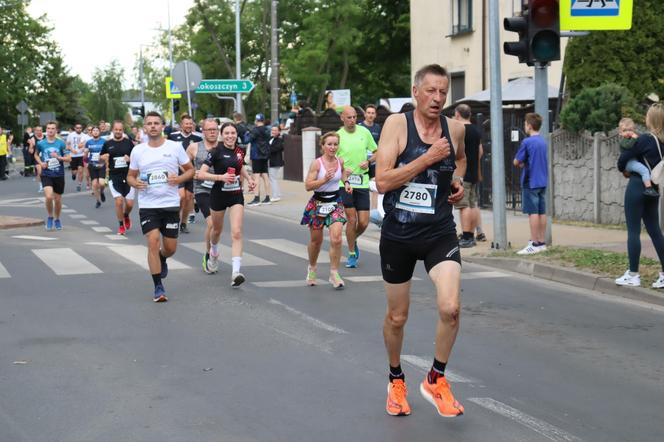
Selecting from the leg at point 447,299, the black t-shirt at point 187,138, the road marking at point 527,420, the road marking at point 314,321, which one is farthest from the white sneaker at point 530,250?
the leg at point 447,299

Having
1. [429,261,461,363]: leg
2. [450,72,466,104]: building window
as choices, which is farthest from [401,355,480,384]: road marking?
[450,72,466,104]: building window

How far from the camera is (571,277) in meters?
11.6

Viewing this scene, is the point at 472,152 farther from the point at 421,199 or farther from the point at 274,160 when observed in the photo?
the point at 274,160

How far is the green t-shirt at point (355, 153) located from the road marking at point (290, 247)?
146cm

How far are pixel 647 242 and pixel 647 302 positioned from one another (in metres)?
4.01

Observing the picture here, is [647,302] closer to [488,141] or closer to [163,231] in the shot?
[163,231]

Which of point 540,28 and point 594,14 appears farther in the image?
point 594,14

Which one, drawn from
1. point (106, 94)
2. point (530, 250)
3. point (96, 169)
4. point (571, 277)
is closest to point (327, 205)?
point (571, 277)

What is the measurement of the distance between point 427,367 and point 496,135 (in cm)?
696

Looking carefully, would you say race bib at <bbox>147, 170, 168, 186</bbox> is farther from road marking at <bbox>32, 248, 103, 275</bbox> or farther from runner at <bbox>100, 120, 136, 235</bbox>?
Result: runner at <bbox>100, 120, 136, 235</bbox>

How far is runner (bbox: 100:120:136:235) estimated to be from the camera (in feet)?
57.7

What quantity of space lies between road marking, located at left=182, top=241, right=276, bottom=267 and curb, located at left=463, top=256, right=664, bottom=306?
255 centimetres

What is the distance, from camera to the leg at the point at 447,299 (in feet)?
18.8

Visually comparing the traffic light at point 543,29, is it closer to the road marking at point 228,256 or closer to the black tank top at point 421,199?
the road marking at point 228,256
